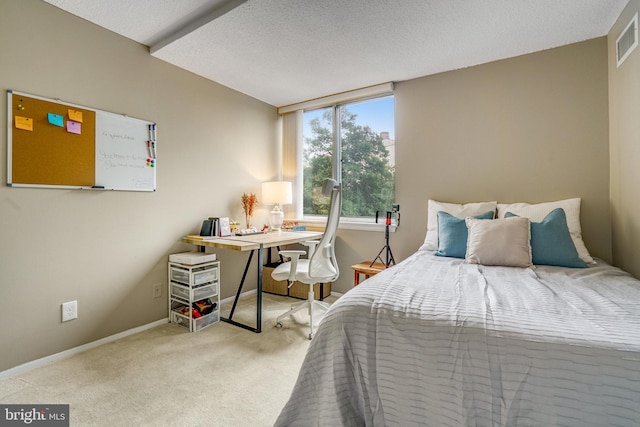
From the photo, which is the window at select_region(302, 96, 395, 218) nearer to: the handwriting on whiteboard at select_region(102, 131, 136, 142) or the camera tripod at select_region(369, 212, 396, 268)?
the camera tripod at select_region(369, 212, 396, 268)

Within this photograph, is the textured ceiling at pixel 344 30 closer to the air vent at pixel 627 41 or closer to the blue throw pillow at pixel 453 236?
the air vent at pixel 627 41

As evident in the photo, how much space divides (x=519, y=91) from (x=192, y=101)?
9.84 ft

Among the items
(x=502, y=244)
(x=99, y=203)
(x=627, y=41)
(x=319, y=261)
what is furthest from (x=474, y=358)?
(x=99, y=203)

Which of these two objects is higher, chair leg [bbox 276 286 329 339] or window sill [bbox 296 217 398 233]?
window sill [bbox 296 217 398 233]

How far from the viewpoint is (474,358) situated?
3.07ft

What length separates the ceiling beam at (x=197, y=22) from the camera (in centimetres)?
197

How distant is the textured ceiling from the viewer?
193 centimetres

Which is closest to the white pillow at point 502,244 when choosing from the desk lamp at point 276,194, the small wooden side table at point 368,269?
the small wooden side table at point 368,269

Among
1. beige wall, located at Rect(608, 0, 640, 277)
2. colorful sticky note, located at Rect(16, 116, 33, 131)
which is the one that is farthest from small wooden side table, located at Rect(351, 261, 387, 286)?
colorful sticky note, located at Rect(16, 116, 33, 131)

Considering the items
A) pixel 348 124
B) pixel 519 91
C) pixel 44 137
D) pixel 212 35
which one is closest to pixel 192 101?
pixel 212 35

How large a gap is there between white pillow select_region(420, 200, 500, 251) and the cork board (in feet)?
8.17

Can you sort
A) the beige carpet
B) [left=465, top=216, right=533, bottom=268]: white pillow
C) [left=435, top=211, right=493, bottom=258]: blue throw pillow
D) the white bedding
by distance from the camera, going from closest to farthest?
the white bedding < the beige carpet < [left=465, top=216, right=533, bottom=268]: white pillow < [left=435, top=211, right=493, bottom=258]: blue throw pillow

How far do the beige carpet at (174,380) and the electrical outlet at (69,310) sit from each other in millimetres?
276

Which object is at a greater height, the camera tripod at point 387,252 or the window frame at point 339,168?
the window frame at point 339,168
